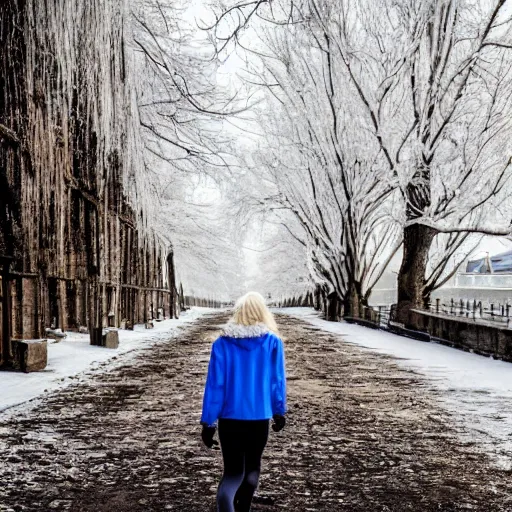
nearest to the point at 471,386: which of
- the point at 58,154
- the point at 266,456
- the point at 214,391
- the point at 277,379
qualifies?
the point at 266,456

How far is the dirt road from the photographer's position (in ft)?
16.3

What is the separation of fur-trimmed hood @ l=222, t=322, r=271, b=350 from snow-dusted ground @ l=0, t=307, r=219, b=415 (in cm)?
536

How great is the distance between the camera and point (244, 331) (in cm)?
417

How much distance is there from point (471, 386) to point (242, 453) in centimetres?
797

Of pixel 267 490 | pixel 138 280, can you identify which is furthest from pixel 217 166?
pixel 267 490

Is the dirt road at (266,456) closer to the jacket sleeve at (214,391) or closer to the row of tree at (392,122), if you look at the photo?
the jacket sleeve at (214,391)

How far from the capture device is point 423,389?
10.8 metres

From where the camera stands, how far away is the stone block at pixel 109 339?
18.2 m

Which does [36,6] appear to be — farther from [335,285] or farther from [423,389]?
[335,285]

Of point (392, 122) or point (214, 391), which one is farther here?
point (392, 122)

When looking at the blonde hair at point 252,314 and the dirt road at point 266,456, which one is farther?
the dirt road at point 266,456

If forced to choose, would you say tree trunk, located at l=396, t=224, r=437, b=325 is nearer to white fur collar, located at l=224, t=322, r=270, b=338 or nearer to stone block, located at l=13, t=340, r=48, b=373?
stone block, located at l=13, t=340, r=48, b=373

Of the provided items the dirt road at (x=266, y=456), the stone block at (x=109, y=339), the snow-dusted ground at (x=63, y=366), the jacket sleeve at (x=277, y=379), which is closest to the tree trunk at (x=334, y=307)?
the snow-dusted ground at (x=63, y=366)

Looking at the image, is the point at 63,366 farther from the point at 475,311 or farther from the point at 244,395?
the point at 475,311
